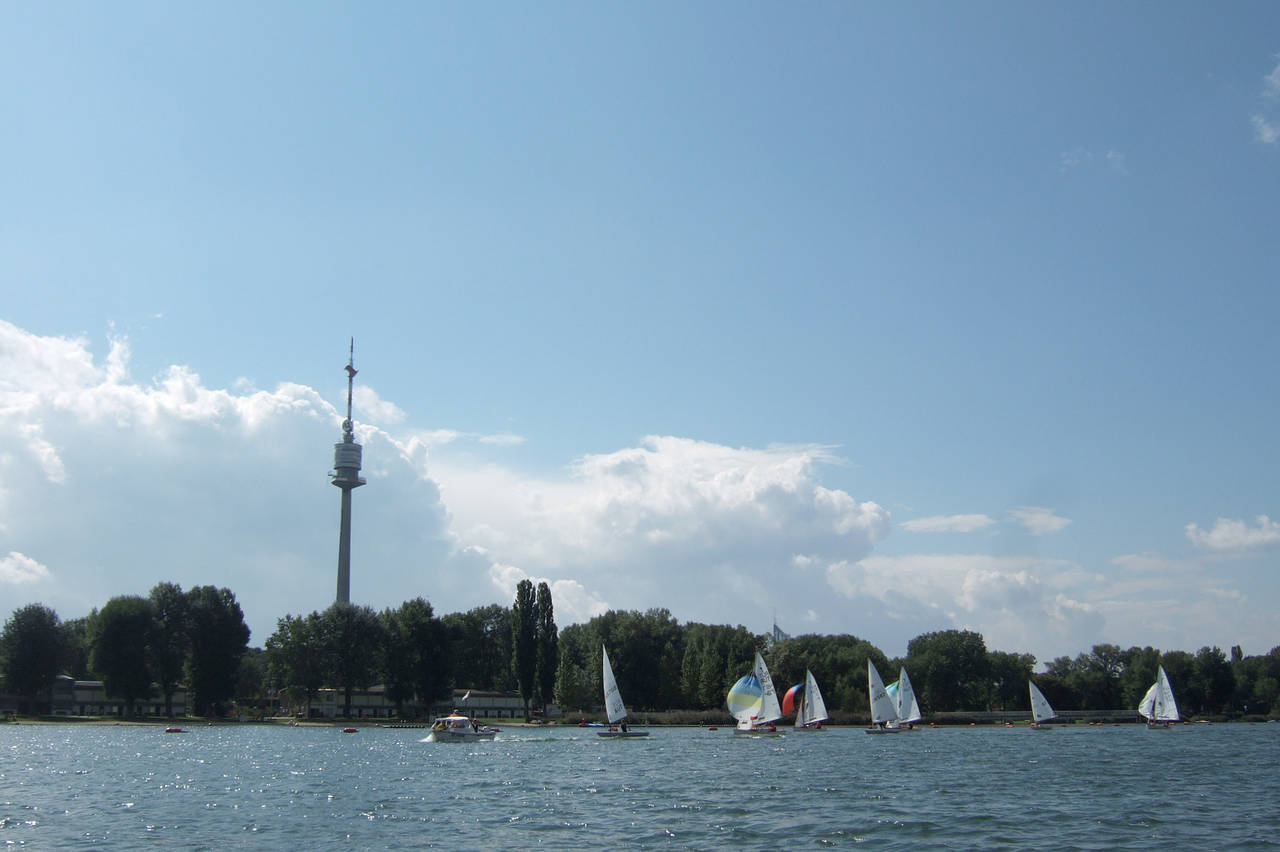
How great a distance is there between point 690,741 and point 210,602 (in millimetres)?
69022

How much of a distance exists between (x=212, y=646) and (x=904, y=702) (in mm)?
78244

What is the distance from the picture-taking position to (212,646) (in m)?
126

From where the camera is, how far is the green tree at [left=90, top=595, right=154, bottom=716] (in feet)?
408

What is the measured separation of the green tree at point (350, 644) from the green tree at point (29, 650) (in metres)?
37.8

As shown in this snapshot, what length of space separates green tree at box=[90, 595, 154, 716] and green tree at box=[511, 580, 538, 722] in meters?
42.5

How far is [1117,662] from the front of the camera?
16100 cm

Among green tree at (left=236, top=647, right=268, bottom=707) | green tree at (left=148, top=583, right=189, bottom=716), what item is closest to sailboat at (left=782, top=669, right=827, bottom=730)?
green tree at (left=148, top=583, right=189, bottom=716)

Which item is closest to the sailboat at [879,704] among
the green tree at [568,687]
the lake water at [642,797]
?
the lake water at [642,797]

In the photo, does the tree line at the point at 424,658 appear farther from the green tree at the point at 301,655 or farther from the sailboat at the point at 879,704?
the sailboat at the point at 879,704

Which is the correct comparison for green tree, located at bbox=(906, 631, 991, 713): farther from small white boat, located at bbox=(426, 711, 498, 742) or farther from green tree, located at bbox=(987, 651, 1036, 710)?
small white boat, located at bbox=(426, 711, 498, 742)

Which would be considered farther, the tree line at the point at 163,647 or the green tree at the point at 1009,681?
the green tree at the point at 1009,681

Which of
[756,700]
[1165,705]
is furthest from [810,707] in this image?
[1165,705]

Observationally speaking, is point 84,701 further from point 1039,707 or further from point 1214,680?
point 1214,680

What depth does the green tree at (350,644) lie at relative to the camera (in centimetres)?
12625
